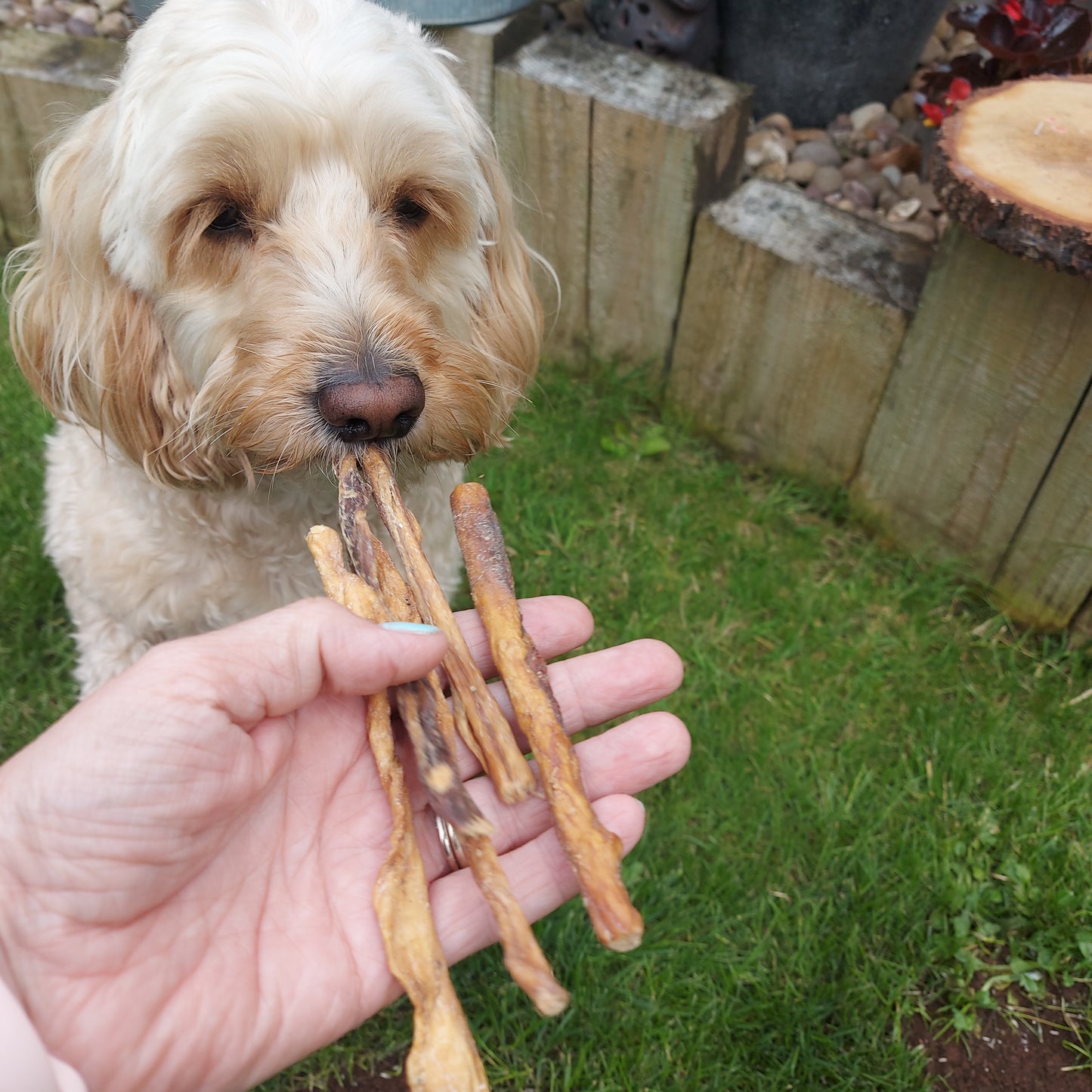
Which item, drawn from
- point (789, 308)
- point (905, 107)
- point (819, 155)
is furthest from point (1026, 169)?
point (905, 107)

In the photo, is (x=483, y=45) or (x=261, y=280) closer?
(x=261, y=280)

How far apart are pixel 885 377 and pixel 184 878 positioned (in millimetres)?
2315

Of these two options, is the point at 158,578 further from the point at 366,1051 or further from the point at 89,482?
the point at 366,1051

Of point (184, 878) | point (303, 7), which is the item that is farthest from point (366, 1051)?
point (303, 7)

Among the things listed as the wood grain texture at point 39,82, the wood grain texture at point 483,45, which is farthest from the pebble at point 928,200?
the wood grain texture at point 39,82

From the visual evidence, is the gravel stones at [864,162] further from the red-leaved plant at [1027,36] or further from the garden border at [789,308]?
the garden border at [789,308]

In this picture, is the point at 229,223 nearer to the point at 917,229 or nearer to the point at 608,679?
the point at 608,679

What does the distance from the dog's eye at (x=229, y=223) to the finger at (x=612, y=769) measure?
1.04 metres

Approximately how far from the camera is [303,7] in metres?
1.75

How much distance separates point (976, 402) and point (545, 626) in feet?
5.18

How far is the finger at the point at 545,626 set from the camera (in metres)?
1.82

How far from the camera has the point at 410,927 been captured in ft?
4.83

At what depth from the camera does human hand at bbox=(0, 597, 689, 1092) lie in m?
1.37

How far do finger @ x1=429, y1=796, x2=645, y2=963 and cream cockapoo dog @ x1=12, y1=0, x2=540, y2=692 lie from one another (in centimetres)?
69
